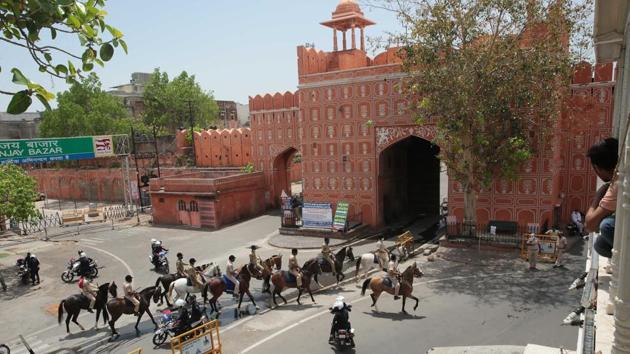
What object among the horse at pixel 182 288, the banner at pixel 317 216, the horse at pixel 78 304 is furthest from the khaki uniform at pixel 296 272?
the banner at pixel 317 216

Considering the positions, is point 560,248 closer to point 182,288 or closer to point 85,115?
point 182,288

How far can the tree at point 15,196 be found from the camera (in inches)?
688

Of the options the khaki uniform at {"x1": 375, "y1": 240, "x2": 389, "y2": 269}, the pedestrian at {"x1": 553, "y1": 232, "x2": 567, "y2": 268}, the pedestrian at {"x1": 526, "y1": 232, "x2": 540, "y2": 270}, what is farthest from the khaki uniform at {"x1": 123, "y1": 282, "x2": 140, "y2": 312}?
the pedestrian at {"x1": 553, "y1": 232, "x2": 567, "y2": 268}

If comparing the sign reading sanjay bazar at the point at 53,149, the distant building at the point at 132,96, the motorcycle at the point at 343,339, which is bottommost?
the motorcycle at the point at 343,339

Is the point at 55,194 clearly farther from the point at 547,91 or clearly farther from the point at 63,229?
the point at 547,91

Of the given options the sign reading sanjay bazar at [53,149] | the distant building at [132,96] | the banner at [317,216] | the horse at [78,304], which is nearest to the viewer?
the horse at [78,304]

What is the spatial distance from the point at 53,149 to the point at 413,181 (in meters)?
21.7

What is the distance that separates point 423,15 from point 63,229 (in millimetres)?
24468

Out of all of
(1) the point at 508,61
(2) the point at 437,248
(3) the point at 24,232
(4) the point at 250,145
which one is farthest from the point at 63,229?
(1) the point at 508,61

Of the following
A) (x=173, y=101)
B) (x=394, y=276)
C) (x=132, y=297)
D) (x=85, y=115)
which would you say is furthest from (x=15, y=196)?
(x=173, y=101)

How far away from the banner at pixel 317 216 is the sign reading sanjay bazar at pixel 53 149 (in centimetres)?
1534

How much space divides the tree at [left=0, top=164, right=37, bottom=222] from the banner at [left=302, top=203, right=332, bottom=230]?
12168 millimetres

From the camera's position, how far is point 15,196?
17719 millimetres

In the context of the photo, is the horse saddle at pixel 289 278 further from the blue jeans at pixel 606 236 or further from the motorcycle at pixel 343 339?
the blue jeans at pixel 606 236
